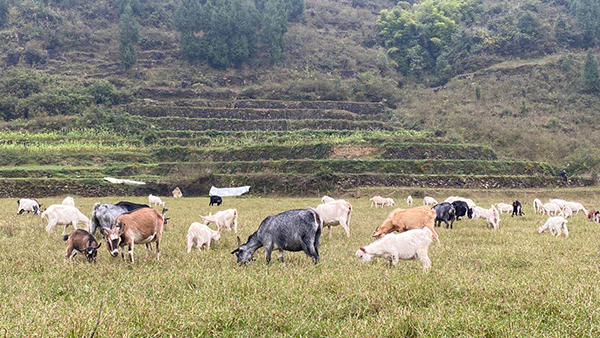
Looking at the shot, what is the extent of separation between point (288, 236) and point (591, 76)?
203 ft

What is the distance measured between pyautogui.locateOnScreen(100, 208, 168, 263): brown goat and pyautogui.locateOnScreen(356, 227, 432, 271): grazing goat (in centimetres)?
411

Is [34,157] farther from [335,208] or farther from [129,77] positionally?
[335,208]

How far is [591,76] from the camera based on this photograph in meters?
56.3

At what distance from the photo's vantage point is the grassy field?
432cm

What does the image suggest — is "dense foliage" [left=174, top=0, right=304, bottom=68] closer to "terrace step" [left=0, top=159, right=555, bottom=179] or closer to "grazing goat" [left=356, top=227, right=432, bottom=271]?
"terrace step" [left=0, top=159, right=555, bottom=179]

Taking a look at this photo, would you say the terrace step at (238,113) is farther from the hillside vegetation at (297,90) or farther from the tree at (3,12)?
the tree at (3,12)

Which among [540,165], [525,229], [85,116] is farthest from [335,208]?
[85,116]

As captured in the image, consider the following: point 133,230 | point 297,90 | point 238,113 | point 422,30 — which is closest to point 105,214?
point 133,230

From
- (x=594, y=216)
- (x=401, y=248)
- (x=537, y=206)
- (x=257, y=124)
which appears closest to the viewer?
(x=401, y=248)

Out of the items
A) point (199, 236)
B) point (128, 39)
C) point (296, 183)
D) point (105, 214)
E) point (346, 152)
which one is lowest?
point (296, 183)

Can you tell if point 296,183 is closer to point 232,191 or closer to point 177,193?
point 232,191

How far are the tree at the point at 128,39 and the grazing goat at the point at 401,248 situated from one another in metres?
60.6

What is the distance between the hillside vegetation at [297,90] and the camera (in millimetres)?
36781

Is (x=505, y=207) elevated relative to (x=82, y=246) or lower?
lower
